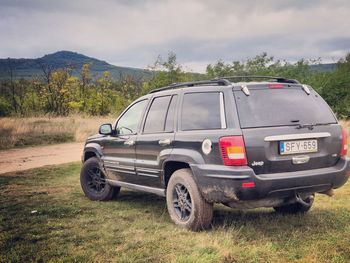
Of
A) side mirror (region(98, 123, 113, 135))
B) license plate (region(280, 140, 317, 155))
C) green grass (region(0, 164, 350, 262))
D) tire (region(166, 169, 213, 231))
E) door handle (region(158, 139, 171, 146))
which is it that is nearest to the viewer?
green grass (region(0, 164, 350, 262))

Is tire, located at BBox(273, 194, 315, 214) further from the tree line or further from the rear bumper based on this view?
the tree line

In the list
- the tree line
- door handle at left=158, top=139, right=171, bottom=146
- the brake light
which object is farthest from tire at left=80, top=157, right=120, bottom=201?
the tree line

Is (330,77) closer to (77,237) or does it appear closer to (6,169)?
(6,169)

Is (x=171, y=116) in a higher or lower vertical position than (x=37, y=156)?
higher

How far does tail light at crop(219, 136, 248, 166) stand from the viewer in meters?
4.37

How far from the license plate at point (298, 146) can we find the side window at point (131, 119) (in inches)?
94.4

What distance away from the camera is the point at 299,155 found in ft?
15.1

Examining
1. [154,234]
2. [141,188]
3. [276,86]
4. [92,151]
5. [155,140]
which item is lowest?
[154,234]

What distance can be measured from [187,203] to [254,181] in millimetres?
1050

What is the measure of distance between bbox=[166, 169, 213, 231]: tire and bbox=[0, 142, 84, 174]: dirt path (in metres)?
7.42

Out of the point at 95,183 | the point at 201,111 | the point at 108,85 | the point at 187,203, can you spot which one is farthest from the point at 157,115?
the point at 108,85

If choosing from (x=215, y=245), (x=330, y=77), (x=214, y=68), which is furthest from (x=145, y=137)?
(x=214, y=68)

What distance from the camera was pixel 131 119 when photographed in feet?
21.1

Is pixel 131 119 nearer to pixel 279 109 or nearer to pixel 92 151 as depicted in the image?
pixel 92 151
